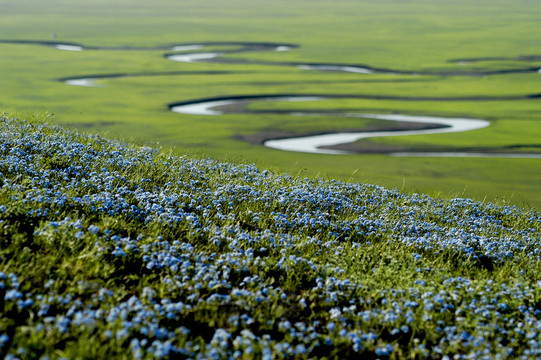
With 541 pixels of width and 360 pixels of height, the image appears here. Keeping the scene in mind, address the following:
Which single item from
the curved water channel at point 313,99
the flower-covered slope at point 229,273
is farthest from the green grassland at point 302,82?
the flower-covered slope at point 229,273

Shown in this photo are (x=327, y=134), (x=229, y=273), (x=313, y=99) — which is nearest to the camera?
(x=229, y=273)

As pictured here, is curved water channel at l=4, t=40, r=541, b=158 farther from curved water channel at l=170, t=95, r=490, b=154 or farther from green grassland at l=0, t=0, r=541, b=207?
green grassland at l=0, t=0, r=541, b=207

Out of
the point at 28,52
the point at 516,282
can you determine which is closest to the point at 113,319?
the point at 516,282

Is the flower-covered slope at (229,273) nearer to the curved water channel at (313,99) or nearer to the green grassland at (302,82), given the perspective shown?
the green grassland at (302,82)

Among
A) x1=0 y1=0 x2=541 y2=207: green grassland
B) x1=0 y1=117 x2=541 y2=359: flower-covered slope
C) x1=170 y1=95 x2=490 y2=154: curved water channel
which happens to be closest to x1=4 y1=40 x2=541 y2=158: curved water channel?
x1=170 y1=95 x2=490 y2=154: curved water channel

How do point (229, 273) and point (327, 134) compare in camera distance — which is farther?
point (327, 134)

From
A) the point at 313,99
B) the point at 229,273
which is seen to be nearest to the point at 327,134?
the point at 313,99

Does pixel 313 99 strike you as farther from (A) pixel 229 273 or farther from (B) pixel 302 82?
(A) pixel 229 273
